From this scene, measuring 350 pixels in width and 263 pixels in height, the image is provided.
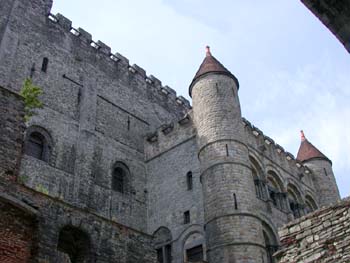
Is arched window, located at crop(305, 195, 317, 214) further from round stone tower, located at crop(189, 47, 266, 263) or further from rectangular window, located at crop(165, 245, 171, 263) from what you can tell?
rectangular window, located at crop(165, 245, 171, 263)

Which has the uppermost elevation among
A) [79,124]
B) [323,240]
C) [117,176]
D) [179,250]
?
[79,124]

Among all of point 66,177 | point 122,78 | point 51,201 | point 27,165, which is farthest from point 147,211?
point 51,201

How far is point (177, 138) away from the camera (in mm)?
20891

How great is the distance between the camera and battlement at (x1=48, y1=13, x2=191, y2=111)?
2298 cm

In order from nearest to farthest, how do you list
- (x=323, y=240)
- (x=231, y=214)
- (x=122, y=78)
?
(x=323, y=240) < (x=231, y=214) < (x=122, y=78)

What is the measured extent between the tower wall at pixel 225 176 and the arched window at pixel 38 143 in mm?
5599

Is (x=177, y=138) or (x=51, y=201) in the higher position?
(x=177, y=138)

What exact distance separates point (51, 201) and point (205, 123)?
897cm

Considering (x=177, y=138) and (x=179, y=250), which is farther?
(x=177, y=138)

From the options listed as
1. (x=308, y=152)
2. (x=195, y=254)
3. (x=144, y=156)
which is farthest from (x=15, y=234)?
(x=308, y=152)

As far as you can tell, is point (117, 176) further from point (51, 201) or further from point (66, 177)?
point (51, 201)

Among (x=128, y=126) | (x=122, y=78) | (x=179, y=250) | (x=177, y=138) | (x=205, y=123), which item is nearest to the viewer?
(x=179, y=250)

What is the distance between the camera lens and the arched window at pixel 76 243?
11906 mm

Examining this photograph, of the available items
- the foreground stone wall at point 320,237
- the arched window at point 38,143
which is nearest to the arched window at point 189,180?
the arched window at point 38,143
